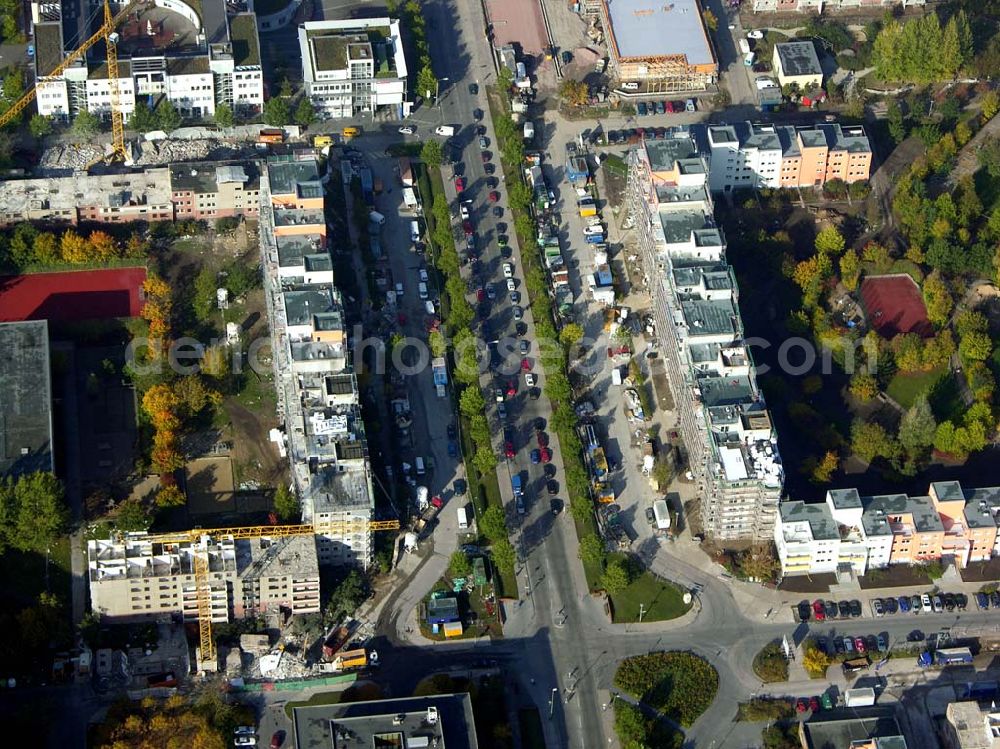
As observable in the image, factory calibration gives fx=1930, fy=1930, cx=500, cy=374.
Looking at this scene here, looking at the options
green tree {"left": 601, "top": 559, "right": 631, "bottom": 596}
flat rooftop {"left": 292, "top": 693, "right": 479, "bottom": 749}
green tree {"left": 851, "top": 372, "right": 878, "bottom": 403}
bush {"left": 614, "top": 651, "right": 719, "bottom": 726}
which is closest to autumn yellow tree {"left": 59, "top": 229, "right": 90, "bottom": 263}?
flat rooftop {"left": 292, "top": 693, "right": 479, "bottom": 749}

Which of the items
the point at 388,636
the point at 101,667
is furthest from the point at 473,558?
the point at 101,667

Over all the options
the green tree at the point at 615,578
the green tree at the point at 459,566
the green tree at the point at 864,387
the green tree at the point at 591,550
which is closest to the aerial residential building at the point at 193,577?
the green tree at the point at 459,566

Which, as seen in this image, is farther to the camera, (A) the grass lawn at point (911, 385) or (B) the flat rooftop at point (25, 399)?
(A) the grass lawn at point (911, 385)

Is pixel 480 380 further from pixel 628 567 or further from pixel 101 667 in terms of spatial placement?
pixel 101 667

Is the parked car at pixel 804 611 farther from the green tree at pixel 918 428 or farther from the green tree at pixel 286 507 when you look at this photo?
the green tree at pixel 286 507

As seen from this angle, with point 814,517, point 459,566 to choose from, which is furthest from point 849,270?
point 459,566

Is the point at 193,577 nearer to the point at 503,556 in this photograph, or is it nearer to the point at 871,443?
the point at 503,556

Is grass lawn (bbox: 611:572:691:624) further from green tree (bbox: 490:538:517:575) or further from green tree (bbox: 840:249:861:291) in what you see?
green tree (bbox: 840:249:861:291)
